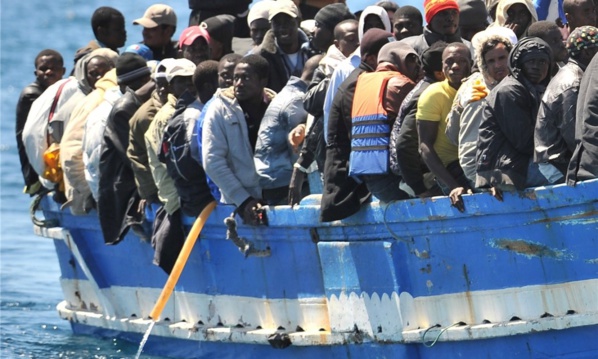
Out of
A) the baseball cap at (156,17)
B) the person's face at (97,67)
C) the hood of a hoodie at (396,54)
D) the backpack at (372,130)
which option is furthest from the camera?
the baseball cap at (156,17)

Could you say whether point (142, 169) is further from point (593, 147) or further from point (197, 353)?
point (593, 147)

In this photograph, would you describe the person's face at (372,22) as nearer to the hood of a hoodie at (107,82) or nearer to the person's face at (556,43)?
the person's face at (556,43)

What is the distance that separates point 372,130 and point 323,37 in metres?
1.95

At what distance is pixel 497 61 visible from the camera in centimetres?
909

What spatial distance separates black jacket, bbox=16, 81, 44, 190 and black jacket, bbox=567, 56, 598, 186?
6.99 m

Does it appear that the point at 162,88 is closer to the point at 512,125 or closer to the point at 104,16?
the point at 104,16

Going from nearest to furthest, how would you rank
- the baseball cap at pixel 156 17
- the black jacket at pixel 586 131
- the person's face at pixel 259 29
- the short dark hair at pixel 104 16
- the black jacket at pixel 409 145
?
the black jacket at pixel 586 131 < the black jacket at pixel 409 145 < the person's face at pixel 259 29 < the baseball cap at pixel 156 17 < the short dark hair at pixel 104 16

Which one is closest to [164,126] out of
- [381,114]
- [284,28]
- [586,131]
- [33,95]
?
[284,28]

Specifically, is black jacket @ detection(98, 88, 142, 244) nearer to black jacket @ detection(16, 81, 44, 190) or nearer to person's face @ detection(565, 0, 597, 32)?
black jacket @ detection(16, 81, 44, 190)

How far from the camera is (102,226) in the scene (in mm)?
12617

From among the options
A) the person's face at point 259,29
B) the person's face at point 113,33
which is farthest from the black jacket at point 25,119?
the person's face at point 259,29

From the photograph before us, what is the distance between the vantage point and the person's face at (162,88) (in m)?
11.7

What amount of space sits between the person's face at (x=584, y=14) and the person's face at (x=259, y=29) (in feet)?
10.3

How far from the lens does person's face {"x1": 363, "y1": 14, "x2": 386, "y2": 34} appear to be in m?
10.7
